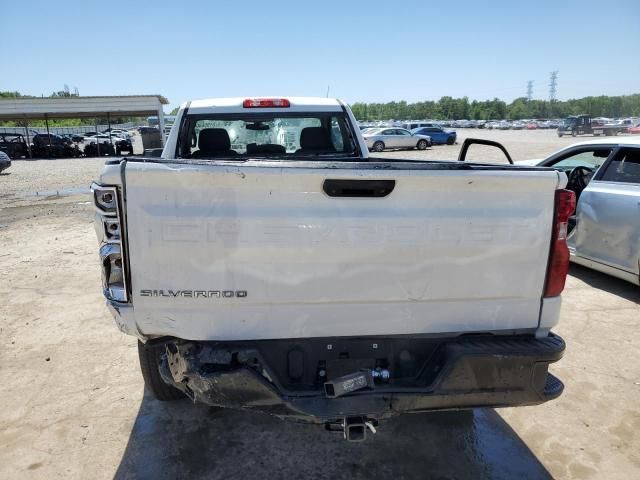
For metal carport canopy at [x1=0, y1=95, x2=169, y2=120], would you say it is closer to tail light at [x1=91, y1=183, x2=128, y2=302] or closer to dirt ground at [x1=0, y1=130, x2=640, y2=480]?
dirt ground at [x1=0, y1=130, x2=640, y2=480]

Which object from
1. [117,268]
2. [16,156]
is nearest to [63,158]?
[16,156]

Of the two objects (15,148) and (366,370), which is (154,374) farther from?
(15,148)

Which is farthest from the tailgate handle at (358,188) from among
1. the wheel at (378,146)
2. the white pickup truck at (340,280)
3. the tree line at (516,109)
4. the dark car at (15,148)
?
the tree line at (516,109)

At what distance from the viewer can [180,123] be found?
14.5 ft

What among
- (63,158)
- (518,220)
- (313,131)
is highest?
(313,131)

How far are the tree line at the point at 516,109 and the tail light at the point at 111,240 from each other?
410 ft

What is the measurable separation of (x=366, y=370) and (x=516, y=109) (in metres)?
157

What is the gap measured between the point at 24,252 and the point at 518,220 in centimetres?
769

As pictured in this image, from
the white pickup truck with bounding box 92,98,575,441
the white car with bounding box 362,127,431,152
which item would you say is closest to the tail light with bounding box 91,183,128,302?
the white pickup truck with bounding box 92,98,575,441

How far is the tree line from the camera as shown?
127 meters

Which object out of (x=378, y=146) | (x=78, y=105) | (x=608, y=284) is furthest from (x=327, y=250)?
(x=78, y=105)

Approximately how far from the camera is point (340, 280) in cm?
230

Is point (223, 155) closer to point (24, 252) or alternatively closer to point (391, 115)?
point (24, 252)

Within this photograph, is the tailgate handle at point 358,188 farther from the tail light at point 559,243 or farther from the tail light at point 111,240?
the tail light at point 111,240
